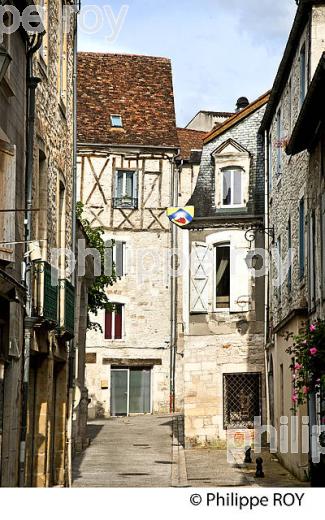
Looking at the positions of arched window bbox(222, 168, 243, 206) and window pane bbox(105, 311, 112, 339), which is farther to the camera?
window pane bbox(105, 311, 112, 339)

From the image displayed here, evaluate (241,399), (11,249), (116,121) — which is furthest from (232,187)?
(11,249)

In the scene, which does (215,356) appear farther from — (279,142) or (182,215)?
(279,142)

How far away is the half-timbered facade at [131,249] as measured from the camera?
33406 millimetres

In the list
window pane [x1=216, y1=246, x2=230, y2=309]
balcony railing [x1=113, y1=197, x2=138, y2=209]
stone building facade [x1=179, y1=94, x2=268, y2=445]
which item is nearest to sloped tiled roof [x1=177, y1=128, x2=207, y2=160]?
balcony railing [x1=113, y1=197, x2=138, y2=209]

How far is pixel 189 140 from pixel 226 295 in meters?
14.3

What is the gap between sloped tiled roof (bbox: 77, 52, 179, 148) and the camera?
113 ft

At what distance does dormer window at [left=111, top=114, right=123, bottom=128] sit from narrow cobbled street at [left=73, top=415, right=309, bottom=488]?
11038 millimetres

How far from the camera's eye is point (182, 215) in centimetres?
2488

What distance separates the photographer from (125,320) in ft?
111

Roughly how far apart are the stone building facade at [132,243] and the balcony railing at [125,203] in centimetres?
3

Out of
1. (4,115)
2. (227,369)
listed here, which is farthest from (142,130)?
(4,115)

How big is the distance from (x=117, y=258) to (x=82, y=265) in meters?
13.2

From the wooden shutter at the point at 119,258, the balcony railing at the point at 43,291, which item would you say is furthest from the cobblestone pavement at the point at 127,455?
the wooden shutter at the point at 119,258

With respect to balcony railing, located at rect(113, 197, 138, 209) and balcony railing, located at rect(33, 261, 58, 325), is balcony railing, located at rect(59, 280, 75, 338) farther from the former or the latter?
balcony railing, located at rect(113, 197, 138, 209)
